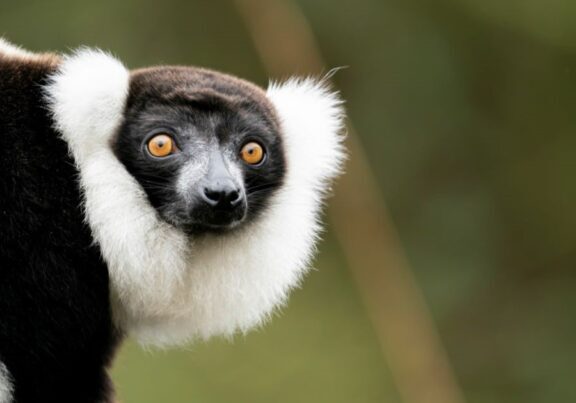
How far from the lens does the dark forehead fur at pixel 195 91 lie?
14.8 feet

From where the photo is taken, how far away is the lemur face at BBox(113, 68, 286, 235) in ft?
14.3

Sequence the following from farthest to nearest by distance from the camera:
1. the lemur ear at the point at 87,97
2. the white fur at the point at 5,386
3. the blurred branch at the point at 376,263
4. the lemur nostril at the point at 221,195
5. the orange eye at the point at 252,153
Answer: the blurred branch at the point at 376,263, the orange eye at the point at 252,153, the lemur nostril at the point at 221,195, the lemur ear at the point at 87,97, the white fur at the point at 5,386

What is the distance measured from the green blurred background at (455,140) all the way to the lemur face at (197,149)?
129 inches

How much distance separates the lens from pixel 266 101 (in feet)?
16.1

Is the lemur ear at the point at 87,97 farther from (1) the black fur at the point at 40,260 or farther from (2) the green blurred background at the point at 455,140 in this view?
(2) the green blurred background at the point at 455,140

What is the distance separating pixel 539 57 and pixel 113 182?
4945mm

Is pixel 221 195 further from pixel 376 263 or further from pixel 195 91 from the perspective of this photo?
pixel 376 263

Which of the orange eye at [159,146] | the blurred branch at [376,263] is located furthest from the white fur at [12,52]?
the blurred branch at [376,263]

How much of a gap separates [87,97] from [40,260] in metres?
0.66

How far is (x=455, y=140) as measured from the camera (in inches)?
334

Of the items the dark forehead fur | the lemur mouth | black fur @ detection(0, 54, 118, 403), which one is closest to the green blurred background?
the dark forehead fur

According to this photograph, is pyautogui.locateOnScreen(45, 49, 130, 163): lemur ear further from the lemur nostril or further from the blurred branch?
the blurred branch

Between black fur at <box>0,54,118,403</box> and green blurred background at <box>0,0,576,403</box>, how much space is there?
3820 mm

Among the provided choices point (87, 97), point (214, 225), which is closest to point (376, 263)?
point (214, 225)
